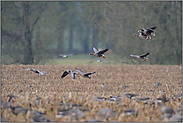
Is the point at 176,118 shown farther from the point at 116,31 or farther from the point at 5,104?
the point at 116,31

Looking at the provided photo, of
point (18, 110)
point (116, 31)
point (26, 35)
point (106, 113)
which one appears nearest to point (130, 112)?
point (106, 113)

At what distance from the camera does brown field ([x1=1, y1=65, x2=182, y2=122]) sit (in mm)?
4641

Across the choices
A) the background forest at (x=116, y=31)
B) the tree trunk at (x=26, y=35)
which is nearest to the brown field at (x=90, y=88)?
the background forest at (x=116, y=31)

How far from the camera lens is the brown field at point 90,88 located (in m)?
4.64

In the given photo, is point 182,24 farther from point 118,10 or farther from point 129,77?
→ point 129,77

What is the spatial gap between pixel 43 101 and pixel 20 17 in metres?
14.9

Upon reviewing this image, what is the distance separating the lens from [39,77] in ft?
33.3

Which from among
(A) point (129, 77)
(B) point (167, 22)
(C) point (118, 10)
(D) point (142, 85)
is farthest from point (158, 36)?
(D) point (142, 85)

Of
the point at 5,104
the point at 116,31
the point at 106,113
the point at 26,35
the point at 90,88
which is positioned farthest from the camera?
the point at 116,31

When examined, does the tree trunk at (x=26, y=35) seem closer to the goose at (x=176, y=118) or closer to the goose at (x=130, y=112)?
the goose at (x=130, y=112)

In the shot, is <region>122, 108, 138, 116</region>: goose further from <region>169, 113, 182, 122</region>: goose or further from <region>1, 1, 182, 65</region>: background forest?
<region>1, 1, 182, 65</region>: background forest

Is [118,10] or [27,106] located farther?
[118,10]

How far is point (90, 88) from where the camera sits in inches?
331

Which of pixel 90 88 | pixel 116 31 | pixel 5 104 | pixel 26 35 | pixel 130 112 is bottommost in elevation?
pixel 130 112
